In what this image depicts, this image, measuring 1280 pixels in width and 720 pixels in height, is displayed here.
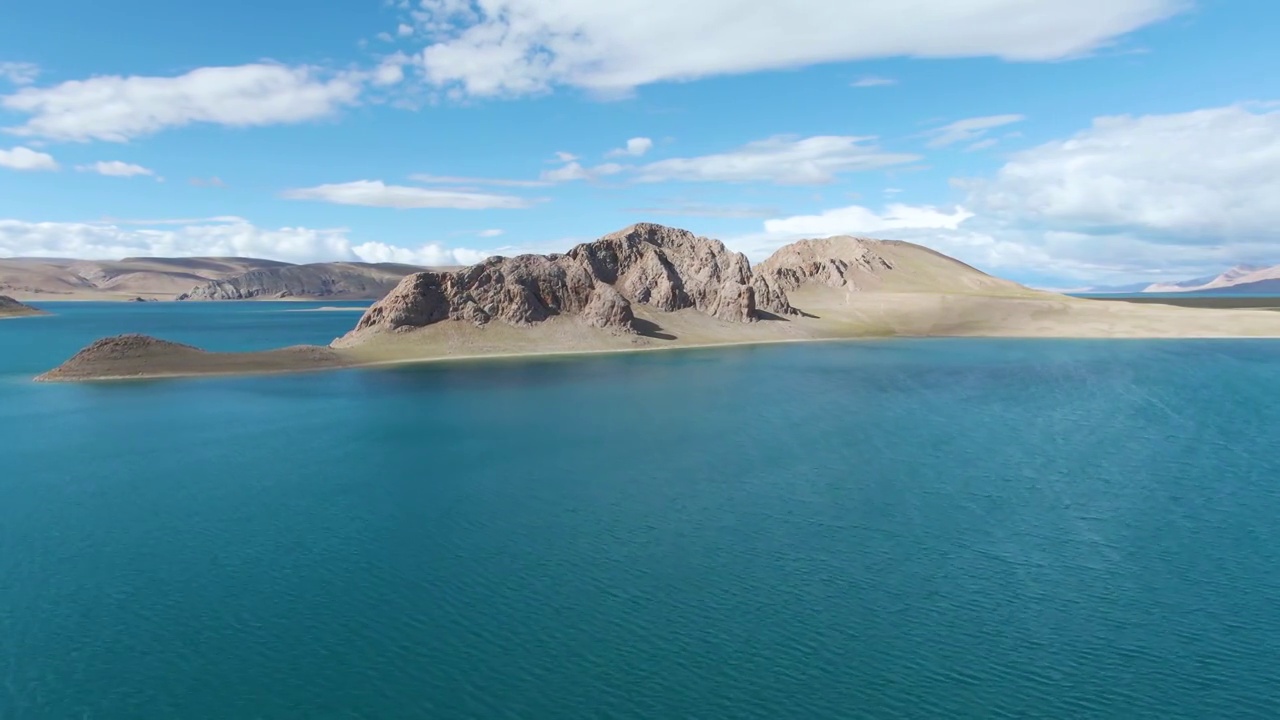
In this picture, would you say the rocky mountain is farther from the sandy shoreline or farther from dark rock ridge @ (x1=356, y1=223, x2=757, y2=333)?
the sandy shoreline

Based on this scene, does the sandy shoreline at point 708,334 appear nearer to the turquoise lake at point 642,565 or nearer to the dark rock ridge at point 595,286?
the dark rock ridge at point 595,286

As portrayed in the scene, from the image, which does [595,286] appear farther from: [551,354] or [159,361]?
[159,361]

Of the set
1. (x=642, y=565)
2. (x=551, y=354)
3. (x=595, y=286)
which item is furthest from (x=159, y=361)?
(x=642, y=565)

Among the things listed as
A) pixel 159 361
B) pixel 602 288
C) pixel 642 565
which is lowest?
pixel 642 565

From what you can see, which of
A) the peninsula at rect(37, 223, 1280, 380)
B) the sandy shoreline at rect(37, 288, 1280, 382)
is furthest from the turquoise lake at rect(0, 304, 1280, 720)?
the peninsula at rect(37, 223, 1280, 380)

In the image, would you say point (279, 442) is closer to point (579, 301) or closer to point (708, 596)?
point (708, 596)
